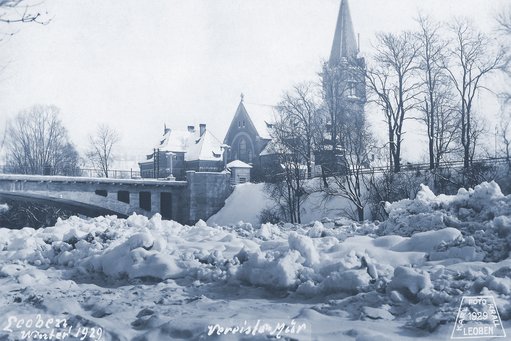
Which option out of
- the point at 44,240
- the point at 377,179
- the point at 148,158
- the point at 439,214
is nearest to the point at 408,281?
the point at 439,214

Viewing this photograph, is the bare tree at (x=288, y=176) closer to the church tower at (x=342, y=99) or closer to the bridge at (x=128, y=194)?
the church tower at (x=342, y=99)

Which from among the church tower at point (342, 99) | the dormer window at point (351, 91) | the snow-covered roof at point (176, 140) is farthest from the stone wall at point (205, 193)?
the snow-covered roof at point (176, 140)

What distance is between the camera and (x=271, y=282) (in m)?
5.77

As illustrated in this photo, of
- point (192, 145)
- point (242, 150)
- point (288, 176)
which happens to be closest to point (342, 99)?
point (288, 176)

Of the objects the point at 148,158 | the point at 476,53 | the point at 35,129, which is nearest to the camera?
the point at 476,53

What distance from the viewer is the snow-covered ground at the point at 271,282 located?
173 inches

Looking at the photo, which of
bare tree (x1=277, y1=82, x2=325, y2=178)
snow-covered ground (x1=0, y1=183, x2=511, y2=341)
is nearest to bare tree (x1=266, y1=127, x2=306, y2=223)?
bare tree (x1=277, y1=82, x2=325, y2=178)

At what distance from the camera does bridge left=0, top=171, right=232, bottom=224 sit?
28.7 metres

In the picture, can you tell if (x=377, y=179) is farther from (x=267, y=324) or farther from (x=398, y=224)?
(x=267, y=324)

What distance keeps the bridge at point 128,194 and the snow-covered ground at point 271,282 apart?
21.2 meters

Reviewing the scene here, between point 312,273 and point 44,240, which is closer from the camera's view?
point 312,273

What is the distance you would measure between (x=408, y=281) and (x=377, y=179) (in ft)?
69.0

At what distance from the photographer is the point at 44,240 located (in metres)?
9.55

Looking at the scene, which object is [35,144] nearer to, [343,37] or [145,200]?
[145,200]
